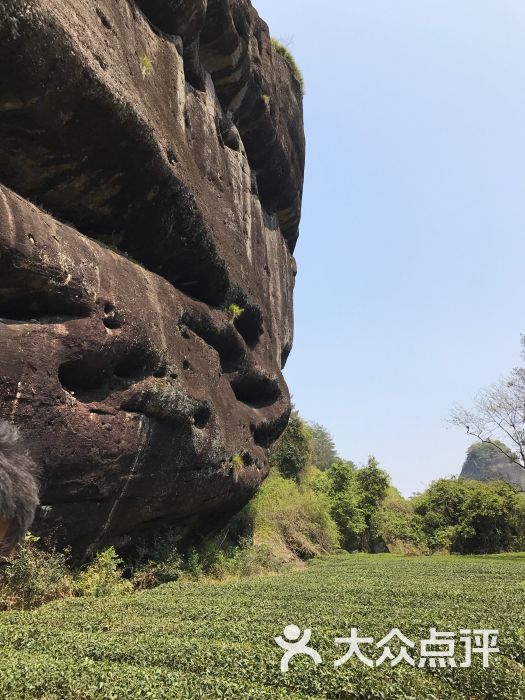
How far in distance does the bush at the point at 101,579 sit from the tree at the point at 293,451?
24.4 metres

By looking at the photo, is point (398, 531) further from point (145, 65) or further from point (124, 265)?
point (145, 65)

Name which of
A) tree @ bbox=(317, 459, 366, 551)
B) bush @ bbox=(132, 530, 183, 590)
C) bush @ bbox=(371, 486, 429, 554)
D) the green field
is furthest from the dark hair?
bush @ bbox=(371, 486, 429, 554)

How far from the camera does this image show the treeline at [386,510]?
36.7 meters

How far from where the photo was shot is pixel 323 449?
81.5 meters

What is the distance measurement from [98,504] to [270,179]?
19.4 metres

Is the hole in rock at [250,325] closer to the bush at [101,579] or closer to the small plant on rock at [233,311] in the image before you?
the small plant on rock at [233,311]

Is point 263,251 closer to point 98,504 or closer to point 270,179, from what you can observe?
point 270,179

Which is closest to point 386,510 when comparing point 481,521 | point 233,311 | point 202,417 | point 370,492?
point 370,492

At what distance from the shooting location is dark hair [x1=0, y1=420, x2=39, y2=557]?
2234 millimetres

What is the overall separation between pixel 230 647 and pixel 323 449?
7647 centimetres

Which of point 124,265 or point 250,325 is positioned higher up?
point 250,325

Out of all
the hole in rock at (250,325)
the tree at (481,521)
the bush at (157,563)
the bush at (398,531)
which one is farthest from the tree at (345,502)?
Answer: the bush at (157,563)

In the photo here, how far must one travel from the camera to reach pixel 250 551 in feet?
71.6

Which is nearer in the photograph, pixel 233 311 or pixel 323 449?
pixel 233 311
